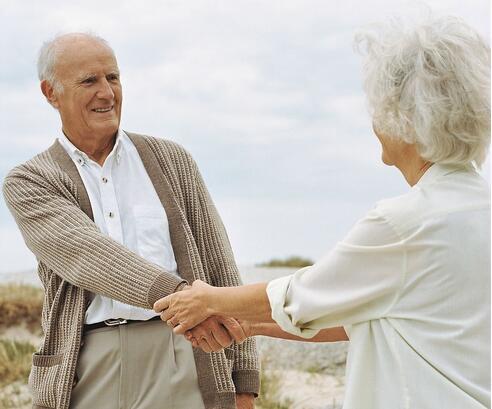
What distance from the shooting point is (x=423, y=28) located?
238 centimetres

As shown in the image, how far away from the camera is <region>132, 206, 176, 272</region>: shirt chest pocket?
3.50 metres

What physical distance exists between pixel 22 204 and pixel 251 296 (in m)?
1.32

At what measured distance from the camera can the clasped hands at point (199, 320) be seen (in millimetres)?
3150

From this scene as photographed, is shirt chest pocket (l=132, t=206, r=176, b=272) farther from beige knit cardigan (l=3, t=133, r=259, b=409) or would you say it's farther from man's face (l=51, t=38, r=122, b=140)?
man's face (l=51, t=38, r=122, b=140)

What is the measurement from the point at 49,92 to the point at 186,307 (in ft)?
3.77

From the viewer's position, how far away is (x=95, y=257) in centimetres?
341

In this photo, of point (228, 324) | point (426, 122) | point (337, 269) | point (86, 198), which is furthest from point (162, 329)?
point (426, 122)

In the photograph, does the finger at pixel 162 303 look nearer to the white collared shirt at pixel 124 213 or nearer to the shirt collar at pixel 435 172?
the white collared shirt at pixel 124 213

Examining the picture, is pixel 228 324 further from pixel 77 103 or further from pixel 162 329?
pixel 77 103

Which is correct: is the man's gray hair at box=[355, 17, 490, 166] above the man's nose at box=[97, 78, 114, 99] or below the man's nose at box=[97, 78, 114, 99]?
below

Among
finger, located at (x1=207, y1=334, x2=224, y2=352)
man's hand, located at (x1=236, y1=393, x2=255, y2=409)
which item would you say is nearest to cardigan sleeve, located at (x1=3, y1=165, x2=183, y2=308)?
finger, located at (x1=207, y1=334, x2=224, y2=352)

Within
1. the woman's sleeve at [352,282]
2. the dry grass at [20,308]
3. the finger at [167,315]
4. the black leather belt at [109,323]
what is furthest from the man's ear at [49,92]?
the dry grass at [20,308]

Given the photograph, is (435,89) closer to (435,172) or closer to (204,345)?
(435,172)

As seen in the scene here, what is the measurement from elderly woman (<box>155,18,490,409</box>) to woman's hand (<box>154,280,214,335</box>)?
75 centimetres
